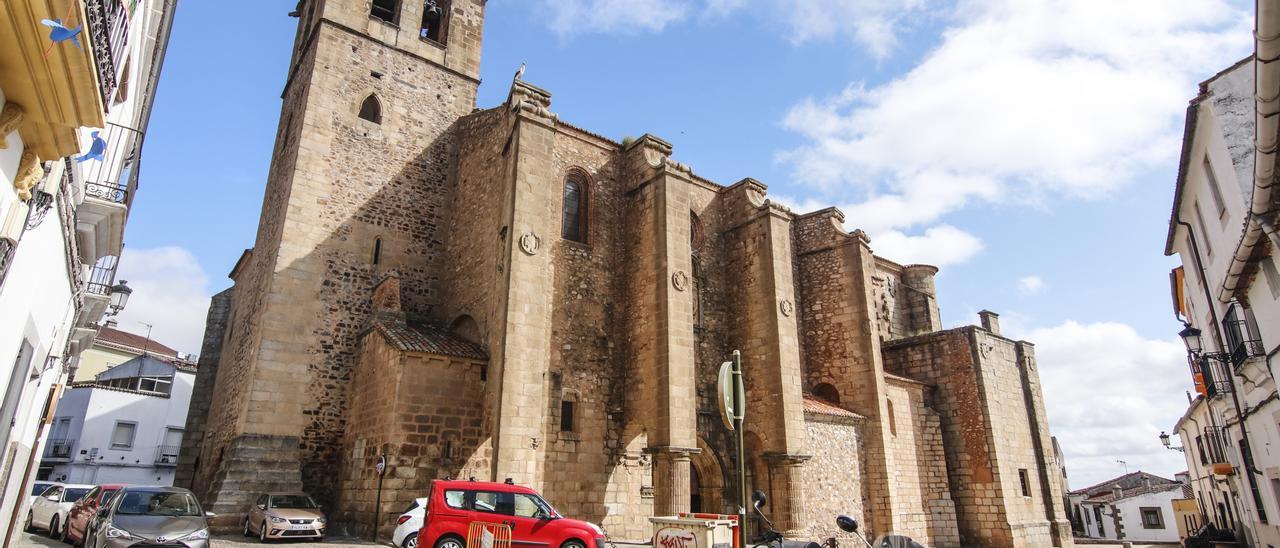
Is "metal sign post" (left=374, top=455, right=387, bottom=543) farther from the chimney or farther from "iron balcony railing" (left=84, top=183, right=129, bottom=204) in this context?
the chimney

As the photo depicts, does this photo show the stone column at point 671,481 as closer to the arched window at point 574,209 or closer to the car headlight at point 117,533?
the arched window at point 574,209

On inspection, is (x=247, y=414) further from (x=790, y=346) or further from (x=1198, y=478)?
(x=1198, y=478)

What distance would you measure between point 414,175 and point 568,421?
8.02 meters

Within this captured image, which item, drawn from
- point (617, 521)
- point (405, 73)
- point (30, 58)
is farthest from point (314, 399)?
point (30, 58)

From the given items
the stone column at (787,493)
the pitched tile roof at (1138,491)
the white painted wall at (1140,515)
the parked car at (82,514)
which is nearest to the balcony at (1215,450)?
the stone column at (787,493)

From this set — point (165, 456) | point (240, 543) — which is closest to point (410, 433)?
point (240, 543)

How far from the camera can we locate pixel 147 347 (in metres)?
36.2

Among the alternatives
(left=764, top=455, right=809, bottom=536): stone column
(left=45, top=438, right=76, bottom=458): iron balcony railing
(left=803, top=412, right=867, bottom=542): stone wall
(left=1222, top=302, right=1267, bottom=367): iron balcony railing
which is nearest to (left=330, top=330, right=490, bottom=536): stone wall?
(left=764, top=455, right=809, bottom=536): stone column

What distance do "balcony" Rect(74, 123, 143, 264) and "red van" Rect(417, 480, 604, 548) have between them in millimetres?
5065

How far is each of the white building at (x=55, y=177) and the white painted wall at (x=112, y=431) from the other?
1595 cm

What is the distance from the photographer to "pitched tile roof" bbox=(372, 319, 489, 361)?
13.3m

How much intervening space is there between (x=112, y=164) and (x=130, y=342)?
33.3 meters

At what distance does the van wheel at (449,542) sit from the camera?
28.6 feet

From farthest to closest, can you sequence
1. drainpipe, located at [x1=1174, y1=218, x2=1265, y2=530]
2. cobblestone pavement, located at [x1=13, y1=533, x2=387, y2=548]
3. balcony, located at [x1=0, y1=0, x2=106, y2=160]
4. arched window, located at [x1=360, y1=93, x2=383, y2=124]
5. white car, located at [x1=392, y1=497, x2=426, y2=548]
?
1. arched window, located at [x1=360, y1=93, x2=383, y2=124]
2. drainpipe, located at [x1=1174, y1=218, x2=1265, y2=530]
3. cobblestone pavement, located at [x1=13, y1=533, x2=387, y2=548]
4. white car, located at [x1=392, y1=497, x2=426, y2=548]
5. balcony, located at [x1=0, y1=0, x2=106, y2=160]
